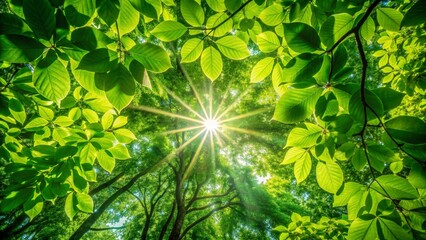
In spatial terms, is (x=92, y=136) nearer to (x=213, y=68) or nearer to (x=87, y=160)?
(x=87, y=160)

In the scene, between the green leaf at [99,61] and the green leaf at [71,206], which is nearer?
the green leaf at [99,61]

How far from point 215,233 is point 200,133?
786 centimetres

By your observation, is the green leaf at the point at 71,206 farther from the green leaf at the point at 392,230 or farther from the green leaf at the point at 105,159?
the green leaf at the point at 392,230

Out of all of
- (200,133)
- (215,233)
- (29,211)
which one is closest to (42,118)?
(29,211)

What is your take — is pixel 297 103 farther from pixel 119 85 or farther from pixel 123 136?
pixel 123 136

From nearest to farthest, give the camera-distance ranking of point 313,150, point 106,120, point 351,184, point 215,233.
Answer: point 351,184, point 313,150, point 106,120, point 215,233

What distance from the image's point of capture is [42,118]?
1703 mm

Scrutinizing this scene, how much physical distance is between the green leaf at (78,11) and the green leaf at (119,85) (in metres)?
0.19

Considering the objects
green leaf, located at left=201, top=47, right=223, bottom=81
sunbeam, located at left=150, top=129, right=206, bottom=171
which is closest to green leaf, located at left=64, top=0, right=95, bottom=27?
green leaf, located at left=201, top=47, right=223, bottom=81

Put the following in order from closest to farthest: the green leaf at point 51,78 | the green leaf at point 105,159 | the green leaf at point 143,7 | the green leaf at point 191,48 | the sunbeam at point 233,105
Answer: the green leaf at point 51,78, the green leaf at point 143,7, the green leaf at point 191,48, the green leaf at point 105,159, the sunbeam at point 233,105

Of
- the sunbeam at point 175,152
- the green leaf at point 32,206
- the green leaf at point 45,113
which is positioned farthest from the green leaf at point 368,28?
the sunbeam at point 175,152

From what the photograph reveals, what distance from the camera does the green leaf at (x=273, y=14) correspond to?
1.29m

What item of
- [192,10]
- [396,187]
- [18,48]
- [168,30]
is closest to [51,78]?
[18,48]

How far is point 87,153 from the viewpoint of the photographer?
1.55 m
